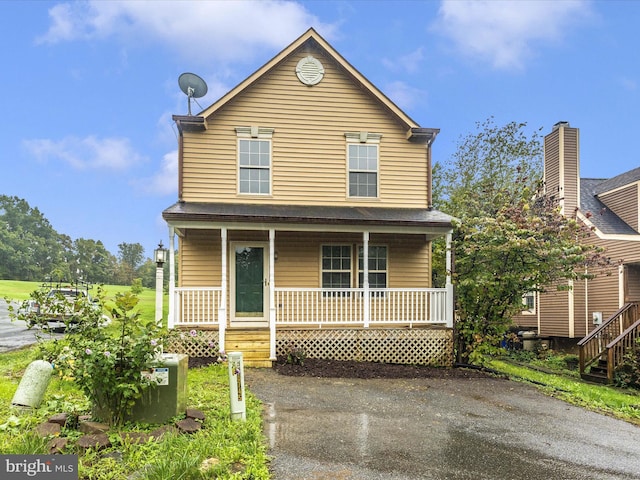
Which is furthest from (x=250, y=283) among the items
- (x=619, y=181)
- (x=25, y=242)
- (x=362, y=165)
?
(x=25, y=242)

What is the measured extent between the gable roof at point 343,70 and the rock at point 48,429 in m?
8.63

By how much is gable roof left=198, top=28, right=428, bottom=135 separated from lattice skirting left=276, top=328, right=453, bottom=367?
555 cm

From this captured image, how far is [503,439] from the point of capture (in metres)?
5.32

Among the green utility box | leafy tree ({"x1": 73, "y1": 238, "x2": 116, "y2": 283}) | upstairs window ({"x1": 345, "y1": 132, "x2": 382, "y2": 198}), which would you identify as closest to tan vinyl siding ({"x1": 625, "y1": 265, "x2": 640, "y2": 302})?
upstairs window ({"x1": 345, "y1": 132, "x2": 382, "y2": 198})

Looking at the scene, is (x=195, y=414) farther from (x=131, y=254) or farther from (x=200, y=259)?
(x=131, y=254)

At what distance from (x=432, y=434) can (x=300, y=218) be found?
568cm

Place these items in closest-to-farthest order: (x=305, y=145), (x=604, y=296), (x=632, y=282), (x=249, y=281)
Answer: (x=249, y=281), (x=305, y=145), (x=632, y=282), (x=604, y=296)

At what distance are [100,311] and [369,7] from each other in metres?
16.4

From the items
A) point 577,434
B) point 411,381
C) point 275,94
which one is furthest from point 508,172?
point 577,434

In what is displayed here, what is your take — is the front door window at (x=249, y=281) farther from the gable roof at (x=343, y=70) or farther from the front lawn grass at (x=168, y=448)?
the front lawn grass at (x=168, y=448)

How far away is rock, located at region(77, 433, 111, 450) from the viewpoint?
164 inches

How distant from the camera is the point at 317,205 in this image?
39.4 ft

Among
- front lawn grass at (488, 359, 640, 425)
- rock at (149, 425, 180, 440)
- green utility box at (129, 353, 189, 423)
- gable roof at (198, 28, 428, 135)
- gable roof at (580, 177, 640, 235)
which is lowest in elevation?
front lawn grass at (488, 359, 640, 425)

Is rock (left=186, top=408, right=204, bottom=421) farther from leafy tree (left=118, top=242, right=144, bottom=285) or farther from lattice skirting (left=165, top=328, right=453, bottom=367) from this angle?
leafy tree (left=118, top=242, right=144, bottom=285)
